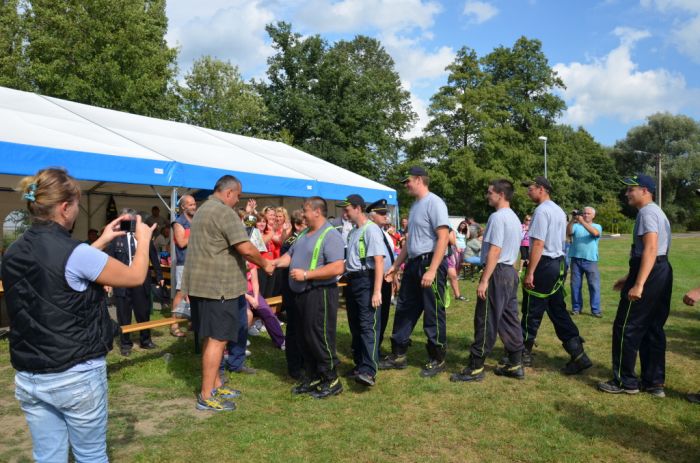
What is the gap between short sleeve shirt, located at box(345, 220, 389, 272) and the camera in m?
4.85

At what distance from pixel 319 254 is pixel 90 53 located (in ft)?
69.3

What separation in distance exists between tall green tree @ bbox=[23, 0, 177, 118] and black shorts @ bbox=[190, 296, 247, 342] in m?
19.2

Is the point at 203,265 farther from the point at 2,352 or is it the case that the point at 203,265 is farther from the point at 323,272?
the point at 2,352

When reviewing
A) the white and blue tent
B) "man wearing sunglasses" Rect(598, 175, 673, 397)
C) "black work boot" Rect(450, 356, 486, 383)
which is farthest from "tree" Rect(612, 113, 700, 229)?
"black work boot" Rect(450, 356, 486, 383)

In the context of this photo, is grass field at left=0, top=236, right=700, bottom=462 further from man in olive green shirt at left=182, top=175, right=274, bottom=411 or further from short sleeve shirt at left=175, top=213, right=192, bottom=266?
short sleeve shirt at left=175, top=213, right=192, bottom=266

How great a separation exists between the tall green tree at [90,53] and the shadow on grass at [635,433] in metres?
21.2

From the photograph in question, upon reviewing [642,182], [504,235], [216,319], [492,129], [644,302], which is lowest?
[216,319]

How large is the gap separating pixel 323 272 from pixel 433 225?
4.11 ft

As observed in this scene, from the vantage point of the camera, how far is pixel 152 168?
8062 millimetres

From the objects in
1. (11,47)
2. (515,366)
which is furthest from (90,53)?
(515,366)

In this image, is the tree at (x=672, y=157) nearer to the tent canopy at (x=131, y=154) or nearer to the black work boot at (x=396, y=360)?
the tent canopy at (x=131, y=154)

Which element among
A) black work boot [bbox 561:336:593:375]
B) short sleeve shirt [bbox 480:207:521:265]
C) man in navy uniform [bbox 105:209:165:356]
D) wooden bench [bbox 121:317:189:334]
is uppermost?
short sleeve shirt [bbox 480:207:521:265]

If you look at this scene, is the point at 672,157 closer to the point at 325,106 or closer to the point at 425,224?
the point at 325,106

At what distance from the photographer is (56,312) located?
2.18 m
